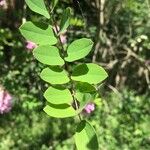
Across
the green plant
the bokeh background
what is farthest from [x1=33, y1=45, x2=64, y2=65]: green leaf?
the bokeh background

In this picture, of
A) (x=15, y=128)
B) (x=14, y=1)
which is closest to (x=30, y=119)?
(x=15, y=128)

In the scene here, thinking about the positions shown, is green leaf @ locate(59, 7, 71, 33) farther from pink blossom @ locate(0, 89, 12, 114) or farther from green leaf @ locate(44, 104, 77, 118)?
pink blossom @ locate(0, 89, 12, 114)

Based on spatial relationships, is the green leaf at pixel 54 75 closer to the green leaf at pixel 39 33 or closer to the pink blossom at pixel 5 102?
the green leaf at pixel 39 33

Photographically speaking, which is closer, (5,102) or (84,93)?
(84,93)

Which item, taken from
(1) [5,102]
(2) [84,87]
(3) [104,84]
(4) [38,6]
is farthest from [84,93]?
(3) [104,84]

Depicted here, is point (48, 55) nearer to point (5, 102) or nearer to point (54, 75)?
point (54, 75)

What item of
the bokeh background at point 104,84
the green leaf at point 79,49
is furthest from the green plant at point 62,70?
the bokeh background at point 104,84

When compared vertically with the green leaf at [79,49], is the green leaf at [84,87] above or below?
below
